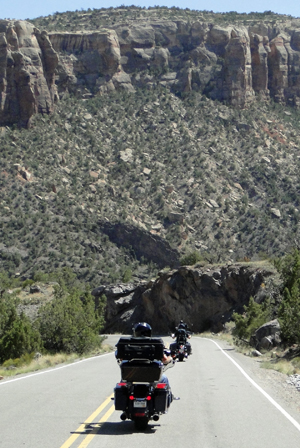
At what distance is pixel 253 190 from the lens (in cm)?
8900

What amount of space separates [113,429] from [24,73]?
9226 cm

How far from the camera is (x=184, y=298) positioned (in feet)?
219

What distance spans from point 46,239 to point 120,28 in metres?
62.3

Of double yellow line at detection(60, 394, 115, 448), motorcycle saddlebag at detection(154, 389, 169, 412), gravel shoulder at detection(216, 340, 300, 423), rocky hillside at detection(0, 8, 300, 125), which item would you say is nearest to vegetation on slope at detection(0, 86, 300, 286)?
rocky hillside at detection(0, 8, 300, 125)

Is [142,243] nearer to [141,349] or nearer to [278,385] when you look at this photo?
[278,385]

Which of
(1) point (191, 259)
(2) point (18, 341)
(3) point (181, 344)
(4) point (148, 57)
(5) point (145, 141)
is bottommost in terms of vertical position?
(1) point (191, 259)

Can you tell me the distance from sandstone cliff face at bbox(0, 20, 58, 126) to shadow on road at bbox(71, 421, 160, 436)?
84881 mm

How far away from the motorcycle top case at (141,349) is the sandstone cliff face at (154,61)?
87.5 meters

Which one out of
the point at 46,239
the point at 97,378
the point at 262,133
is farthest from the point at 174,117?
the point at 97,378

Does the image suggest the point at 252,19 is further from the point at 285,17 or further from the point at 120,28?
the point at 120,28

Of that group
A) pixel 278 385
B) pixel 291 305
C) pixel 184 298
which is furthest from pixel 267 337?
pixel 184 298

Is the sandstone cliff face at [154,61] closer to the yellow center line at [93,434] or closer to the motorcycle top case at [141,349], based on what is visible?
the yellow center line at [93,434]

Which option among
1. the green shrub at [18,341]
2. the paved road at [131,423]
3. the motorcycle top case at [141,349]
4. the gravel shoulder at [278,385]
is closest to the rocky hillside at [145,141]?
the green shrub at [18,341]

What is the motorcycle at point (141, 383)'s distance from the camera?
10180 millimetres
